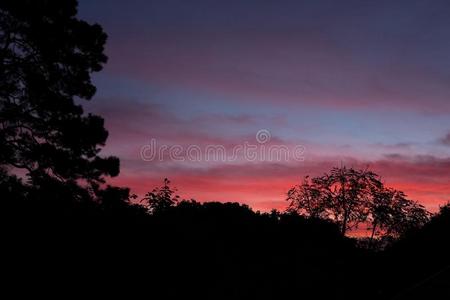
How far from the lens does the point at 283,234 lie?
2236cm

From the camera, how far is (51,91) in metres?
23.5

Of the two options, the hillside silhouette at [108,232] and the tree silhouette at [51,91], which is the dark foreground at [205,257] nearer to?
the hillside silhouette at [108,232]

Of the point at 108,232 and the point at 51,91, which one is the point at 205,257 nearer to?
the point at 108,232

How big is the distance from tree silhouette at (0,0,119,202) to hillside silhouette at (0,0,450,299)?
5 cm

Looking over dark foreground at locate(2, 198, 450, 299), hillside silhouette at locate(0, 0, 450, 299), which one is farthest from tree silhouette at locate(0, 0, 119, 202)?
dark foreground at locate(2, 198, 450, 299)

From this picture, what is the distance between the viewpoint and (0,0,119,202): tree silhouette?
883 inches

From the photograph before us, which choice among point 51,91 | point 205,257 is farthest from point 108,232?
point 51,91

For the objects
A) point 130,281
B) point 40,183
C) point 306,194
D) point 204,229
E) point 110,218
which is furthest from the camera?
point 306,194

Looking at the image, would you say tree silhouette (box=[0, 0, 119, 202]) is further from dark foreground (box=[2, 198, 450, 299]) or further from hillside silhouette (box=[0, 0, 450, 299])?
dark foreground (box=[2, 198, 450, 299])

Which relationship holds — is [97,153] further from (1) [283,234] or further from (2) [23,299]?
(2) [23,299]

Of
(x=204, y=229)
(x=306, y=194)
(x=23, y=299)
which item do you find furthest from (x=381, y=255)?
(x=306, y=194)

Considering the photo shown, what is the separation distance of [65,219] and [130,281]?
251 centimetres

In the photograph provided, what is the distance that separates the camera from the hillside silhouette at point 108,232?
11414 mm

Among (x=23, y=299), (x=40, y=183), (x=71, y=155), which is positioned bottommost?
(x=23, y=299)
